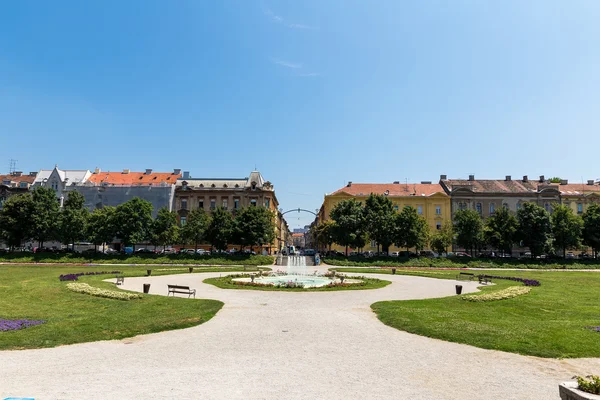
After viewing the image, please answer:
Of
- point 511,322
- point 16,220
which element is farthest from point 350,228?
point 16,220

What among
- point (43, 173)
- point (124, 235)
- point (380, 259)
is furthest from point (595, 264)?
point (43, 173)

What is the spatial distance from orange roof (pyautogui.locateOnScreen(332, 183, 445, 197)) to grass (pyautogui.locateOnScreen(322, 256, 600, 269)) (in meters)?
28.5

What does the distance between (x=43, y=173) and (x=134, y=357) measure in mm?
100366

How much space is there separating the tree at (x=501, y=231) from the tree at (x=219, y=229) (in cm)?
4597

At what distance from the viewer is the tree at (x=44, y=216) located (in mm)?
63062

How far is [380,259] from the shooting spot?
6162 centimetres

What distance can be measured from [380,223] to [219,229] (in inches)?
1103

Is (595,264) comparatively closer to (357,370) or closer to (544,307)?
(544,307)

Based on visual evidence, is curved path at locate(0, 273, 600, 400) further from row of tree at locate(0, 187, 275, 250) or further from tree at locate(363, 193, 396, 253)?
tree at locate(363, 193, 396, 253)

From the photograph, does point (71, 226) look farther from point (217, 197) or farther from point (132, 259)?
point (217, 197)

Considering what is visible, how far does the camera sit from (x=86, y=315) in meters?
15.9

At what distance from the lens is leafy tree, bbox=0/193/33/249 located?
62188mm

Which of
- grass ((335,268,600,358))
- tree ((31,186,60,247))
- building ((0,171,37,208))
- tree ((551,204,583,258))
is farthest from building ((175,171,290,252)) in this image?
grass ((335,268,600,358))

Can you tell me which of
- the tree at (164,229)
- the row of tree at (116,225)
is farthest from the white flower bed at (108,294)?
the tree at (164,229)
